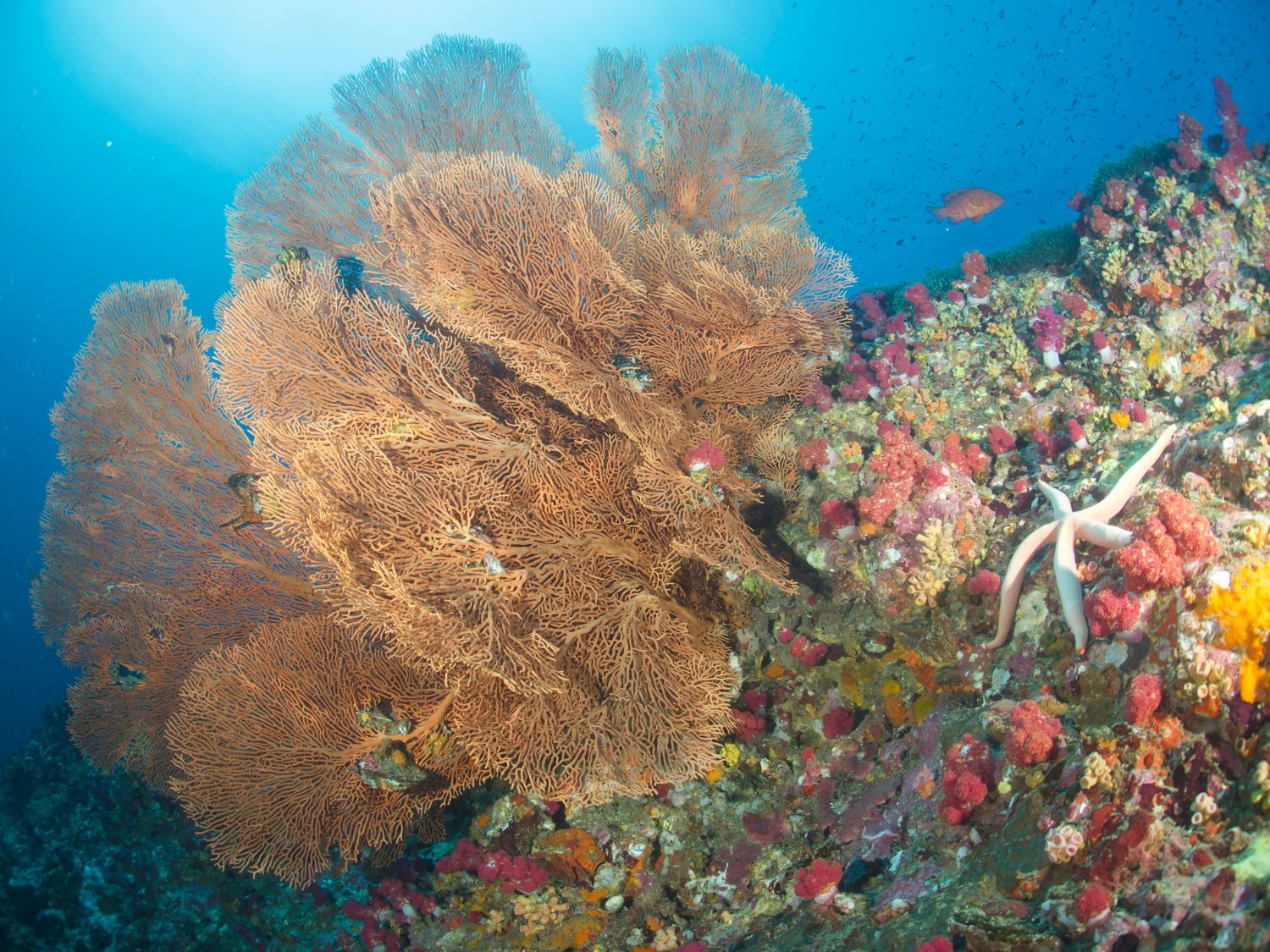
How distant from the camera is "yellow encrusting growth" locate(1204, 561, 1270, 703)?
2.32m

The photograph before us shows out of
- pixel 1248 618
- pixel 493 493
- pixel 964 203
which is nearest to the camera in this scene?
pixel 1248 618

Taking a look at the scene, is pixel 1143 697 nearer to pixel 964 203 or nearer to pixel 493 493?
pixel 493 493

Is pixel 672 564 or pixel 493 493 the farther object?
pixel 672 564

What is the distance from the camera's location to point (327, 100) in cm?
9038

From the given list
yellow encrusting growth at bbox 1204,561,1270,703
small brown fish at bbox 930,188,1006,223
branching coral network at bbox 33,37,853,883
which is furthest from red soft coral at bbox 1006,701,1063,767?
small brown fish at bbox 930,188,1006,223

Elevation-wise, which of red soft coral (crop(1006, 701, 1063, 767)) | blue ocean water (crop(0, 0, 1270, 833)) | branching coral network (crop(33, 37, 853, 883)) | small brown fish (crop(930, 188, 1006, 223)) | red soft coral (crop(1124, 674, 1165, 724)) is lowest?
red soft coral (crop(1006, 701, 1063, 767))

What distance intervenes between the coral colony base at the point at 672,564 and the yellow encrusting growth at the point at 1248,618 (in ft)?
0.04

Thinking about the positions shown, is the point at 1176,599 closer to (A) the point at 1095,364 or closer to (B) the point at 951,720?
(B) the point at 951,720

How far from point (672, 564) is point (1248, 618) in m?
3.01

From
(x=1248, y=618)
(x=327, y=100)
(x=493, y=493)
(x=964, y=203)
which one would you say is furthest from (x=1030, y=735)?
(x=327, y=100)

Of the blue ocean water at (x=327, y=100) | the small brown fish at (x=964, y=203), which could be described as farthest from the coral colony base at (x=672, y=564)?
the blue ocean water at (x=327, y=100)

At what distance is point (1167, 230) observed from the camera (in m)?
5.80

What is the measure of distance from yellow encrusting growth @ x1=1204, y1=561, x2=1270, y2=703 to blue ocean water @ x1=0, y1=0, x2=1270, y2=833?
6698cm

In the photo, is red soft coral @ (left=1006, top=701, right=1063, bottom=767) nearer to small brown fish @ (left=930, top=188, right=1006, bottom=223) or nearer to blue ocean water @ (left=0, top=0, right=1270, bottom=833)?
small brown fish @ (left=930, top=188, right=1006, bottom=223)
